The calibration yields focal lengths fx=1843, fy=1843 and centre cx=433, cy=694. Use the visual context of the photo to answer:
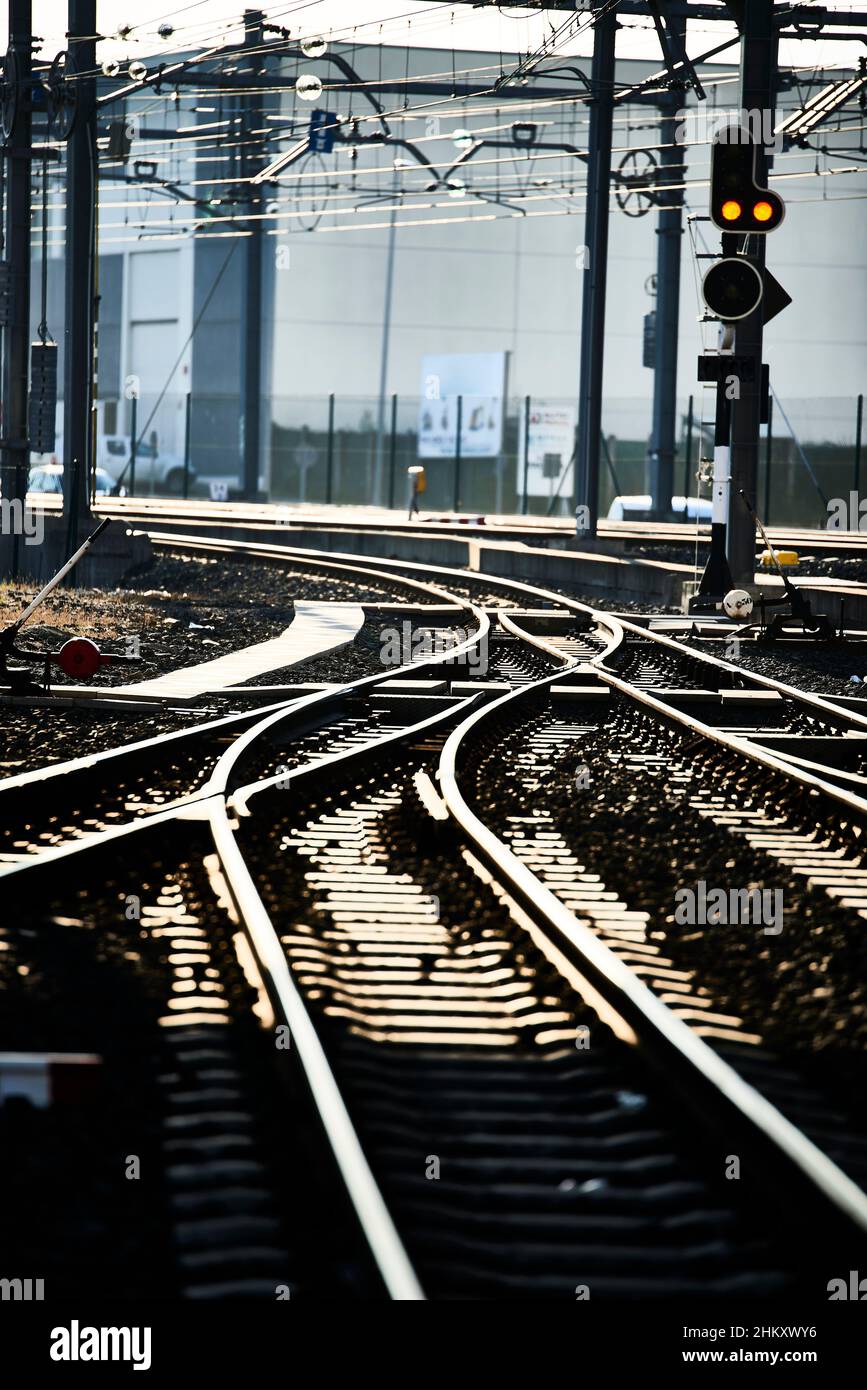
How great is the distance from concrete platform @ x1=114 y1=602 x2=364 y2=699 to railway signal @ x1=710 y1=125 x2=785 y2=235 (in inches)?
199

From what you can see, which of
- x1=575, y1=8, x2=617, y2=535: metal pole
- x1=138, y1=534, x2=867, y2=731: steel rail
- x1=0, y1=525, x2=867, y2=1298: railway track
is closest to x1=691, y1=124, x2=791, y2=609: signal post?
x1=138, y1=534, x2=867, y2=731: steel rail

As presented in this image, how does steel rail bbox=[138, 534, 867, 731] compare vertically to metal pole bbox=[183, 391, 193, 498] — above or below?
below

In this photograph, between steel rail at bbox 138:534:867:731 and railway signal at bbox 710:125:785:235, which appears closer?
steel rail at bbox 138:534:867:731

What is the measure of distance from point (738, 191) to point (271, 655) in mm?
5923

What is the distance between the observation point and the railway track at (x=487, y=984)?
3727 mm

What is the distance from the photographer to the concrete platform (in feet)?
43.0

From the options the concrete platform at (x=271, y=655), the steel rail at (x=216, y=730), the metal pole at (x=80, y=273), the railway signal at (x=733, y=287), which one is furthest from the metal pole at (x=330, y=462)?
the steel rail at (x=216, y=730)

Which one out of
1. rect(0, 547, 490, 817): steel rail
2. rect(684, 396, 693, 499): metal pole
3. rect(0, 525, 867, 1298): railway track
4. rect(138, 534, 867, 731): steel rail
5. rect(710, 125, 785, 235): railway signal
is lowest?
rect(0, 525, 867, 1298): railway track

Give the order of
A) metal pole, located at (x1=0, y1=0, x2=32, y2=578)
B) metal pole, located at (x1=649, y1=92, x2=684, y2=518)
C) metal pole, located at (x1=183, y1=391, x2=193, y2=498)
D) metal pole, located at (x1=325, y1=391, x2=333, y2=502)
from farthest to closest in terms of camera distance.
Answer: metal pole, located at (x1=183, y1=391, x2=193, y2=498) → metal pole, located at (x1=325, y1=391, x2=333, y2=502) → metal pole, located at (x1=649, y1=92, x2=684, y2=518) → metal pole, located at (x1=0, y1=0, x2=32, y2=578)

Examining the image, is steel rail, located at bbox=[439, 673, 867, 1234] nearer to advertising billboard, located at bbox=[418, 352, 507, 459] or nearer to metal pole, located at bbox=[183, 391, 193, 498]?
metal pole, located at bbox=[183, 391, 193, 498]

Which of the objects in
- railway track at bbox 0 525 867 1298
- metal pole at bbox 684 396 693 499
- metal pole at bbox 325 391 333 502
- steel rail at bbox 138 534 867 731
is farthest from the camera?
metal pole at bbox 325 391 333 502

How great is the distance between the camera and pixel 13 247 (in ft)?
70.3

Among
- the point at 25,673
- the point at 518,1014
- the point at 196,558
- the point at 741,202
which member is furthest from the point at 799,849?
the point at 196,558

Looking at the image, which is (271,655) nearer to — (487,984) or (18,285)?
(18,285)
